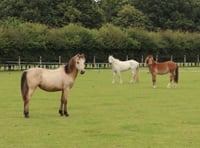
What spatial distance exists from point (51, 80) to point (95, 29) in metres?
61.2

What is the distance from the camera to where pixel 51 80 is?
16578 mm

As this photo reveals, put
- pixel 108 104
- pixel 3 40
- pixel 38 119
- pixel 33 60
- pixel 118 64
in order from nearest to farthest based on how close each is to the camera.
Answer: pixel 38 119, pixel 108 104, pixel 118 64, pixel 3 40, pixel 33 60

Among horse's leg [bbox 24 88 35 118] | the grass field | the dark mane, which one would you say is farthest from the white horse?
horse's leg [bbox 24 88 35 118]

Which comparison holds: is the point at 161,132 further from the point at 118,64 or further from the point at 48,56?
the point at 48,56

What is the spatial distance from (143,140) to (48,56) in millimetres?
55004

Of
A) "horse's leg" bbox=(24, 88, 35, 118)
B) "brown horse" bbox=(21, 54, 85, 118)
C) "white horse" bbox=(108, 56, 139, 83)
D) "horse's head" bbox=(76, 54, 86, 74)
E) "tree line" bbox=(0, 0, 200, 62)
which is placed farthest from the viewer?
"tree line" bbox=(0, 0, 200, 62)

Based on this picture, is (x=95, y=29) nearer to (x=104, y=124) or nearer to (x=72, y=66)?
(x=72, y=66)

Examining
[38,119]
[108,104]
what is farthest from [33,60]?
[38,119]

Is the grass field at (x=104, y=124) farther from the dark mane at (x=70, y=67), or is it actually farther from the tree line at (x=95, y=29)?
the tree line at (x=95, y=29)

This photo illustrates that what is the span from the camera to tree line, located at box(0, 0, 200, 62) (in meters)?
64.6

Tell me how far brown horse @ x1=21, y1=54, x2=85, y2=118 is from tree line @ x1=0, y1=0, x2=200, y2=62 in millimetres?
44486

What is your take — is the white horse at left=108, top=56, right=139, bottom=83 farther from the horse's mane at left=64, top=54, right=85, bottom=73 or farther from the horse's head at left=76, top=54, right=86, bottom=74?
the horse's head at left=76, top=54, right=86, bottom=74

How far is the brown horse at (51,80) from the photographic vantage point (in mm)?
16219

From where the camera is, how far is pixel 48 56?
66438 mm
